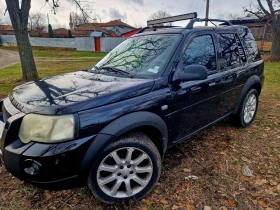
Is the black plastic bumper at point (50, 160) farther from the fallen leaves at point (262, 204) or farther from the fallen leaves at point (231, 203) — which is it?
the fallen leaves at point (262, 204)

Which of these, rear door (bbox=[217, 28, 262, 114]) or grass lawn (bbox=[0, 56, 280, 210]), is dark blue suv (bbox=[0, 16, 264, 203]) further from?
grass lawn (bbox=[0, 56, 280, 210])

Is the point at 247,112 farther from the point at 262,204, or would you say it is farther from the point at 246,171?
the point at 262,204

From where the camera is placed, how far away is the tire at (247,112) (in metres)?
3.87

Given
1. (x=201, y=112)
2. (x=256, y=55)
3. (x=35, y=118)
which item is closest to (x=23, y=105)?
(x=35, y=118)

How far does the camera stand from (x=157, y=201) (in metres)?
2.33

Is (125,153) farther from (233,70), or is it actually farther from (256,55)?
(256,55)

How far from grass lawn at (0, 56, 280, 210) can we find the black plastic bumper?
0.59 metres

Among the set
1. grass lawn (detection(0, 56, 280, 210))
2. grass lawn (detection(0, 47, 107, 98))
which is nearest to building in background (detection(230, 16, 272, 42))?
grass lawn (detection(0, 47, 107, 98))

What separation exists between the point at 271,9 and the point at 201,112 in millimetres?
16449

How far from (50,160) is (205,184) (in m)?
1.82

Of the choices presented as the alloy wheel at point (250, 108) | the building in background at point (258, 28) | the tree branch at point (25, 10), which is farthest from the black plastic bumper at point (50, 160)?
the building in background at point (258, 28)

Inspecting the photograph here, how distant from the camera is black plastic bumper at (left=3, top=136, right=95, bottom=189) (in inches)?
69.4

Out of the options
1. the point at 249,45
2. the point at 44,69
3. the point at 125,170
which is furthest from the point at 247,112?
the point at 44,69

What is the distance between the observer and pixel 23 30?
8336 millimetres
